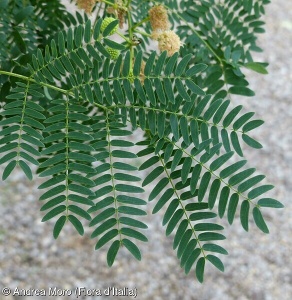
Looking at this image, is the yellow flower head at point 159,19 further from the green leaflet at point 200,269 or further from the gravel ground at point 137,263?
the gravel ground at point 137,263

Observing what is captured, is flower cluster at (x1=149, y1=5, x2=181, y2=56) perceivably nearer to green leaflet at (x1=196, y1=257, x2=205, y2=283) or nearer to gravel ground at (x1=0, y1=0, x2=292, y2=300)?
green leaflet at (x1=196, y1=257, x2=205, y2=283)

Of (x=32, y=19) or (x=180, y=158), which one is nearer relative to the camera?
(x=180, y=158)

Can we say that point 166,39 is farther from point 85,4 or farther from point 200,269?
point 200,269

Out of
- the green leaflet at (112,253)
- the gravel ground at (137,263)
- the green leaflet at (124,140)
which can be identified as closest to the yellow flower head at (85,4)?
the green leaflet at (124,140)

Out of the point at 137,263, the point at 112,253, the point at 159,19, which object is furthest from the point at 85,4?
the point at 137,263

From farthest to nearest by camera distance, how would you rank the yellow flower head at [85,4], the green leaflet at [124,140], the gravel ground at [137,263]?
the gravel ground at [137,263], the yellow flower head at [85,4], the green leaflet at [124,140]

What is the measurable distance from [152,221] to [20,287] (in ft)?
2.05

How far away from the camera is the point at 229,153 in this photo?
63 centimetres

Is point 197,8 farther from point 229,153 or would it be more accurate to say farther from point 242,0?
point 229,153

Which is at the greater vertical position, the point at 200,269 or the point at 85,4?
the point at 85,4

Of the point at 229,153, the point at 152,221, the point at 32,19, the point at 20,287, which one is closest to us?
the point at 229,153

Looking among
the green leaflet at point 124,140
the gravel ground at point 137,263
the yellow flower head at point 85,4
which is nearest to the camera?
the green leaflet at point 124,140

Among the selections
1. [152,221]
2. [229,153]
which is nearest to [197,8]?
[229,153]

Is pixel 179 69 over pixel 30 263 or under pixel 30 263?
over
